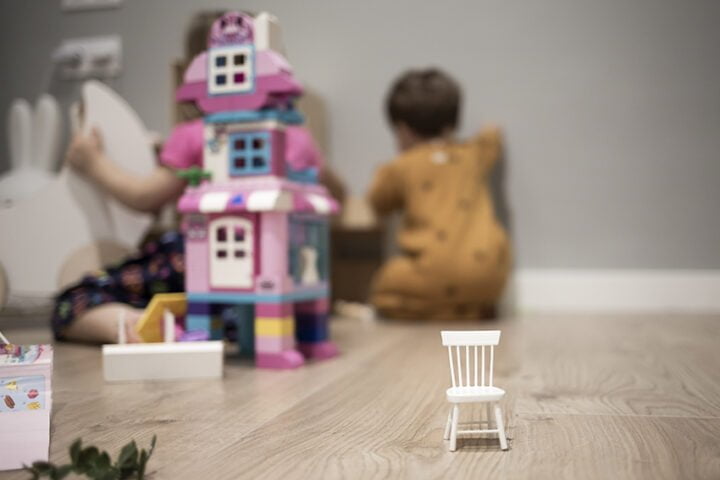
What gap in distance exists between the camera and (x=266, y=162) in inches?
41.6

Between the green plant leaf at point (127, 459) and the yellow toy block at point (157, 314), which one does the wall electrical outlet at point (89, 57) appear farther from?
the green plant leaf at point (127, 459)

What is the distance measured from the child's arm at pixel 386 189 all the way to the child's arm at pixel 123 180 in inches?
23.1

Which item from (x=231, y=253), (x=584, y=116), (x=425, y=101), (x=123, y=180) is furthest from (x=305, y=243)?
(x=584, y=116)

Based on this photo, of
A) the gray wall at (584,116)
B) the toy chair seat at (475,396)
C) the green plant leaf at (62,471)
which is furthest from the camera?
the gray wall at (584,116)

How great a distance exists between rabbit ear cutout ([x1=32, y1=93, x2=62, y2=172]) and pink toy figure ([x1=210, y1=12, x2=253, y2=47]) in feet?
0.77

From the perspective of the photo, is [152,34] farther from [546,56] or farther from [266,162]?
[546,56]

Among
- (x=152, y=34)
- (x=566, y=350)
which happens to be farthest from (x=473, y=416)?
(x=152, y=34)

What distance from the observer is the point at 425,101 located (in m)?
1.73

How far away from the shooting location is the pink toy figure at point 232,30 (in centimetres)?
105

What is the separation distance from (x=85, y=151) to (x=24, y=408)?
75 centimetres

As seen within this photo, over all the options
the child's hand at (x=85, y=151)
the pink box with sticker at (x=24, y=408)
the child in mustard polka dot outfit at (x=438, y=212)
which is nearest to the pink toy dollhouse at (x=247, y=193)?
the child's hand at (x=85, y=151)

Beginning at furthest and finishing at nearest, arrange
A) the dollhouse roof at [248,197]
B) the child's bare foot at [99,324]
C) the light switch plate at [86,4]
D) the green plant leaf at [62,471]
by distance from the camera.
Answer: the child's bare foot at [99,324], the dollhouse roof at [248,197], the light switch plate at [86,4], the green plant leaf at [62,471]

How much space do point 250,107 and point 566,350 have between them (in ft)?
1.96

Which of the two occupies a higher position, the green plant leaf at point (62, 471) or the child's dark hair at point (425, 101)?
the child's dark hair at point (425, 101)
